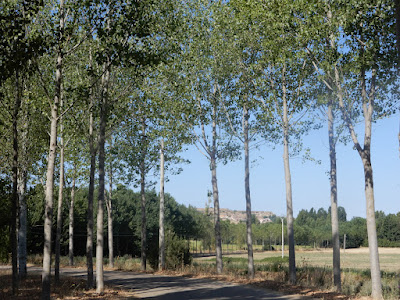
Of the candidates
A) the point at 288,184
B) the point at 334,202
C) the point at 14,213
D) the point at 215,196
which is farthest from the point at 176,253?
the point at 14,213

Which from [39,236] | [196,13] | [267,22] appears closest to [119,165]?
[196,13]

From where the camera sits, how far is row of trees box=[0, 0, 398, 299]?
14719 mm

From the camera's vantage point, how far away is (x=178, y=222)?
79.4 metres

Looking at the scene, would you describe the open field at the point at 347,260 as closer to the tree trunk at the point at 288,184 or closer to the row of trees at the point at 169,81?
the tree trunk at the point at 288,184

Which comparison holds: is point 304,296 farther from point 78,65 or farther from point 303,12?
point 78,65

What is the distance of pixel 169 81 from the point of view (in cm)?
2741

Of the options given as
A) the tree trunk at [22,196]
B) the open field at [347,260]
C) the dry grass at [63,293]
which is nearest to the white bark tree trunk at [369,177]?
the open field at [347,260]

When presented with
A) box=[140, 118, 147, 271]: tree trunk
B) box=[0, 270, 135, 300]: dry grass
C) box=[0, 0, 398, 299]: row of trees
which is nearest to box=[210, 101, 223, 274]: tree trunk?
box=[0, 0, 398, 299]: row of trees

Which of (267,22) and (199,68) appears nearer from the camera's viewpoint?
(267,22)

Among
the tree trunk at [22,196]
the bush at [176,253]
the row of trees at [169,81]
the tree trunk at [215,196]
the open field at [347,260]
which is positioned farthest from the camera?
the open field at [347,260]

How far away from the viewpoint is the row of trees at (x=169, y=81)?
14.7m

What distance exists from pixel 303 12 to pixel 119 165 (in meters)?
20.1

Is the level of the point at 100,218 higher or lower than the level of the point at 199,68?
lower

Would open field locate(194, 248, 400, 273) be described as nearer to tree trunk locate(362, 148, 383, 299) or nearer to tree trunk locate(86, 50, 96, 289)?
tree trunk locate(362, 148, 383, 299)
